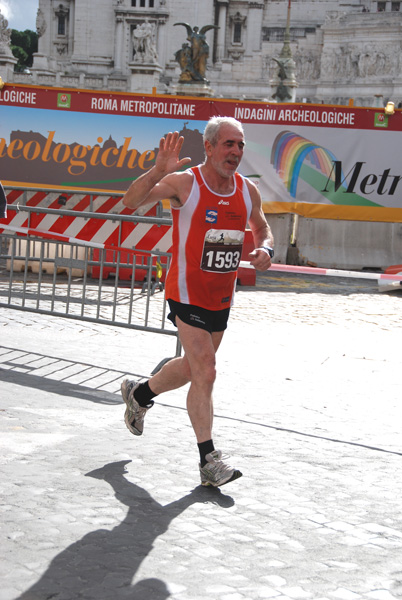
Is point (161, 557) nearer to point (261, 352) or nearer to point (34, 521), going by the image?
point (34, 521)

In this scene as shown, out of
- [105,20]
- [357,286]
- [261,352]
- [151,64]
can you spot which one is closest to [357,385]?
[261,352]

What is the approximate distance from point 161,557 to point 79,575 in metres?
0.38

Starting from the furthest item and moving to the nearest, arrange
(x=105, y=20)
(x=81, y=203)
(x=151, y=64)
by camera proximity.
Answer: (x=105, y=20) < (x=151, y=64) < (x=81, y=203)

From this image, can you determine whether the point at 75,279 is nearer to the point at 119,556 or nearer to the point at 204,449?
the point at 204,449

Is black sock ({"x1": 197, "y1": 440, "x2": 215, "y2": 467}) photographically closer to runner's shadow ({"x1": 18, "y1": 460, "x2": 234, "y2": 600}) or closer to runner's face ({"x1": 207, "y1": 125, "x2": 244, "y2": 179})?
runner's shadow ({"x1": 18, "y1": 460, "x2": 234, "y2": 600})

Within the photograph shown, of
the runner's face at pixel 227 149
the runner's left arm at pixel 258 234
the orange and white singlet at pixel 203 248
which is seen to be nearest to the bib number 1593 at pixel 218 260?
the orange and white singlet at pixel 203 248

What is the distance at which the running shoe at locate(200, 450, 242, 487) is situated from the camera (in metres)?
4.84

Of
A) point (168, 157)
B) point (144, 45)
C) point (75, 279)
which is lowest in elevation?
point (75, 279)

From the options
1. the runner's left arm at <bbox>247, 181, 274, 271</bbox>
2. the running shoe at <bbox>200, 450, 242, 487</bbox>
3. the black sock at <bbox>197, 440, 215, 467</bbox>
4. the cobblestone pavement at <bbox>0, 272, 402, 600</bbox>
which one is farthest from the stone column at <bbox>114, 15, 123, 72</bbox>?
the running shoe at <bbox>200, 450, 242, 487</bbox>

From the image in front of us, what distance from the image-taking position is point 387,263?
18266mm

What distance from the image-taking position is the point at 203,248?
518 cm

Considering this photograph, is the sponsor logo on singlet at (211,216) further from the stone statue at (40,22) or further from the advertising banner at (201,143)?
the stone statue at (40,22)

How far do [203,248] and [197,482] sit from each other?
1.23 meters

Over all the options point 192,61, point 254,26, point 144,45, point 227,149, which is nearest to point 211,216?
point 227,149
